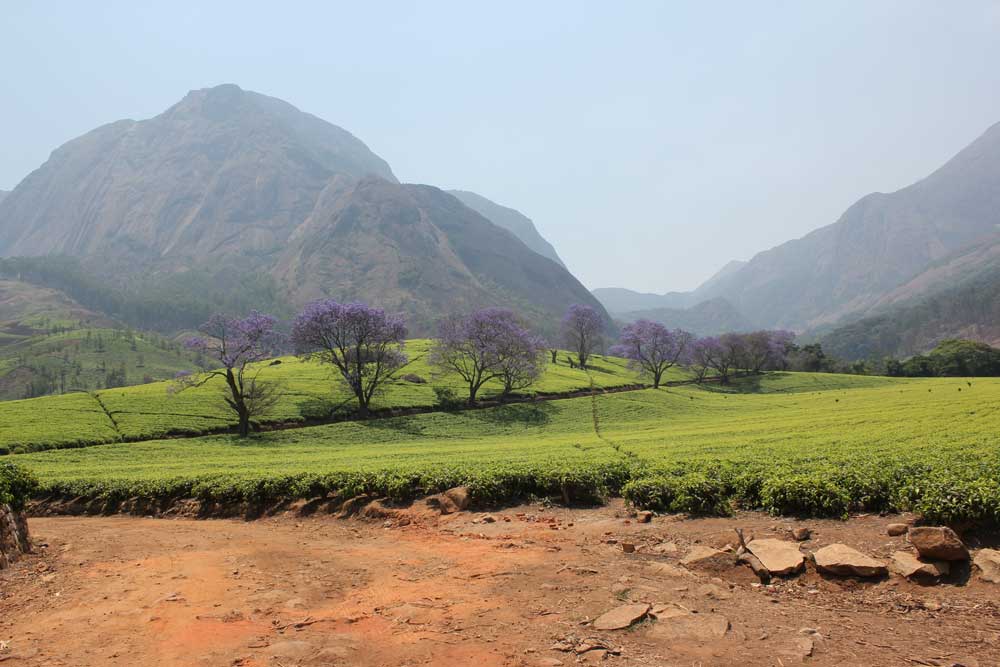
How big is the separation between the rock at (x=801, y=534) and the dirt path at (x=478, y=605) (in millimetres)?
158

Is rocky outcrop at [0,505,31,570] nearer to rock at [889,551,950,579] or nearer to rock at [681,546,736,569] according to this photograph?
rock at [681,546,736,569]

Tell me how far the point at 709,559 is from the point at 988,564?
4057 mm

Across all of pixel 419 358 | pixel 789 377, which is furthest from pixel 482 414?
pixel 789 377

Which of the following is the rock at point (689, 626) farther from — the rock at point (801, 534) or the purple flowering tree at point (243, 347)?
the purple flowering tree at point (243, 347)

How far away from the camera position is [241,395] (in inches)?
1801

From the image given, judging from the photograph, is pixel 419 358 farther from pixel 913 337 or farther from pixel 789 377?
pixel 913 337

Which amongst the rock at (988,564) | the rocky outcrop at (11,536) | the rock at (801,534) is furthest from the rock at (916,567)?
the rocky outcrop at (11,536)

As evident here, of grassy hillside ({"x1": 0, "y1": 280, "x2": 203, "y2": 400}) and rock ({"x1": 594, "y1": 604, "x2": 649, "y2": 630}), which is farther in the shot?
grassy hillside ({"x1": 0, "y1": 280, "x2": 203, "y2": 400})

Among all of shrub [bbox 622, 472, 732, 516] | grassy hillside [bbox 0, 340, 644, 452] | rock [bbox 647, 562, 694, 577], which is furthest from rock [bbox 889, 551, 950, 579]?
grassy hillside [bbox 0, 340, 644, 452]

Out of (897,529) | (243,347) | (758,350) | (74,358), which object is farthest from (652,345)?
(74,358)

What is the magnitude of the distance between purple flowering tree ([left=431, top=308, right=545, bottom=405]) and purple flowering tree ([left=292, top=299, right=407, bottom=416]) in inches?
263

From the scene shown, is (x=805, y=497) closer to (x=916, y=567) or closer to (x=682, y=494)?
(x=682, y=494)

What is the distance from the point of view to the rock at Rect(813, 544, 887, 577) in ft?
28.2

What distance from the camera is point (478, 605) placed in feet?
28.1
